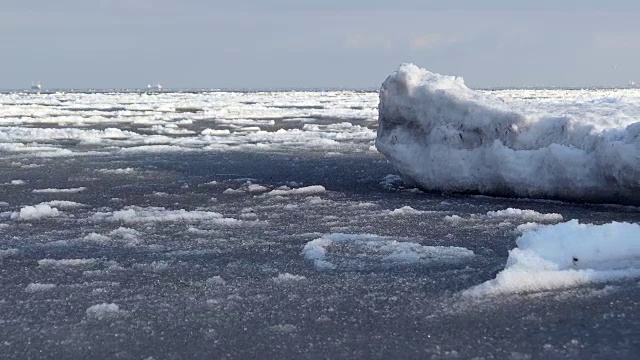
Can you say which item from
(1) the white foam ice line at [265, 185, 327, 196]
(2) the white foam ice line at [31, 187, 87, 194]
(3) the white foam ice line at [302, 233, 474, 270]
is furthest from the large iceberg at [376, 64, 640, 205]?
→ (2) the white foam ice line at [31, 187, 87, 194]

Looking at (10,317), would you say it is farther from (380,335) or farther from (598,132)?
(598,132)

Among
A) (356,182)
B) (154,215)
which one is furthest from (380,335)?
(356,182)

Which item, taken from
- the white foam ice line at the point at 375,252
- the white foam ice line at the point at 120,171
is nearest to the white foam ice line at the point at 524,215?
the white foam ice line at the point at 375,252

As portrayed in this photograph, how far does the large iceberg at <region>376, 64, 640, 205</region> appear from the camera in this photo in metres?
6.27

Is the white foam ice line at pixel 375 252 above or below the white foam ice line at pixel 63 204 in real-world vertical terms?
above

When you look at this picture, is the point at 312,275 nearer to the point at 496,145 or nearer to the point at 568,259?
the point at 568,259

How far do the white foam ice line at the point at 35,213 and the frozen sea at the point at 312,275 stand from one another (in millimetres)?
15

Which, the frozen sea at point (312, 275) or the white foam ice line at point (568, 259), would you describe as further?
the white foam ice line at point (568, 259)

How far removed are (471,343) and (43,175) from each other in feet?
22.7

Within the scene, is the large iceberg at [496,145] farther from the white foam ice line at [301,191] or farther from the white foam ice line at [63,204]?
the white foam ice line at [63,204]

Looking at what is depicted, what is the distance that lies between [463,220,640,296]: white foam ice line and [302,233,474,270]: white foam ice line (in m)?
0.45

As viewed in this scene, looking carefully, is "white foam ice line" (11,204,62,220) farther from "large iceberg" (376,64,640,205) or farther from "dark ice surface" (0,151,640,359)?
"large iceberg" (376,64,640,205)

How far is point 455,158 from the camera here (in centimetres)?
716

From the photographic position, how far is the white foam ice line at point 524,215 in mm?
5666
